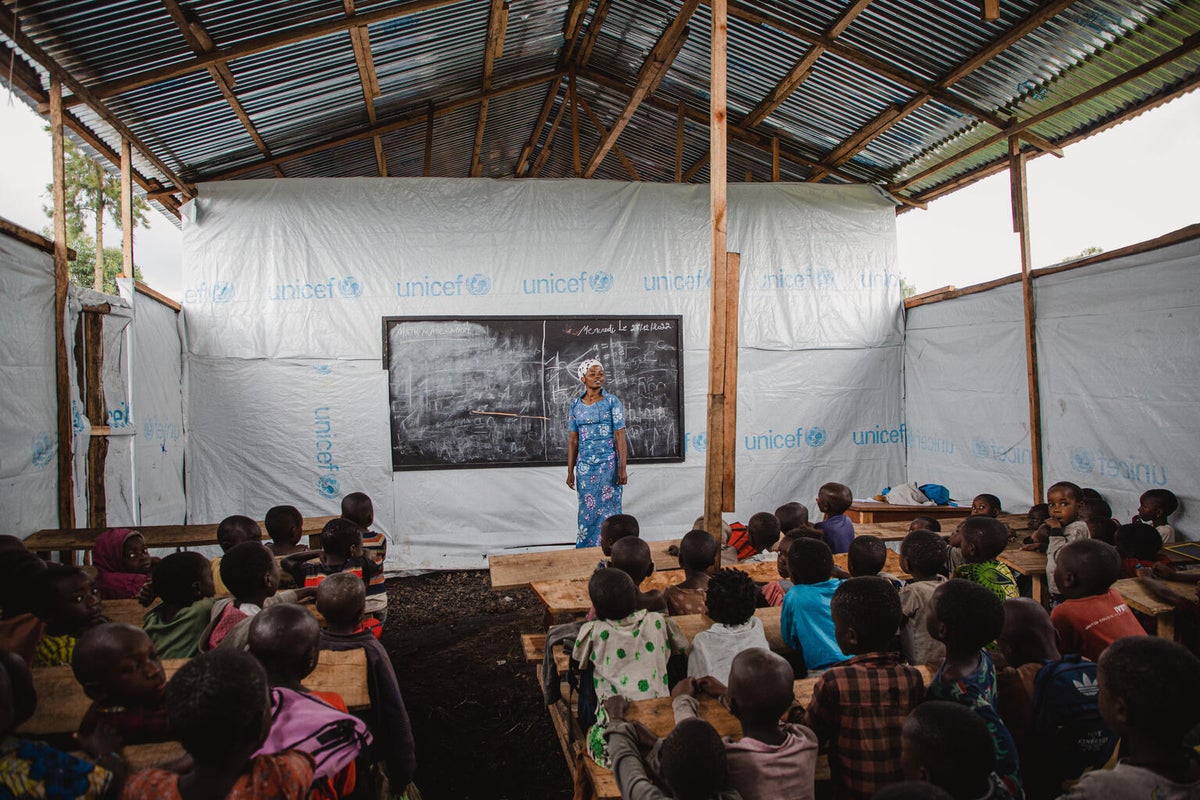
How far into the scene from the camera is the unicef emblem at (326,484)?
20.6 ft

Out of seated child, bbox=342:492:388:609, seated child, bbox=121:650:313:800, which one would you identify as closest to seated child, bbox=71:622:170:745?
seated child, bbox=121:650:313:800

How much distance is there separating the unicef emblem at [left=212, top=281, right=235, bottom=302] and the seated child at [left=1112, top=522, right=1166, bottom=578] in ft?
21.7

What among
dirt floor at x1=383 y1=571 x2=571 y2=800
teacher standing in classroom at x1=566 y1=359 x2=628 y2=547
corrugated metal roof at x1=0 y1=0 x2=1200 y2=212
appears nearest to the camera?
dirt floor at x1=383 y1=571 x2=571 y2=800

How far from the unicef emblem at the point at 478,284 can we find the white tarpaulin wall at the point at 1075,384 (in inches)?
163

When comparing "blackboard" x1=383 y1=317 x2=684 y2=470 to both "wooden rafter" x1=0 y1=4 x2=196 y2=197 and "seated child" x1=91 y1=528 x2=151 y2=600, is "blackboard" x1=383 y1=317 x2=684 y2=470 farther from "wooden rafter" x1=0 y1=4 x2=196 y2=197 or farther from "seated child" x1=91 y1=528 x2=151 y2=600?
"seated child" x1=91 y1=528 x2=151 y2=600

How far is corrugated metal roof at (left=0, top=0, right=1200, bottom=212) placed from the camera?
4277 millimetres

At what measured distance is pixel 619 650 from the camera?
2.17m

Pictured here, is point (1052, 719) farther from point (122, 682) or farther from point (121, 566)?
point (121, 566)

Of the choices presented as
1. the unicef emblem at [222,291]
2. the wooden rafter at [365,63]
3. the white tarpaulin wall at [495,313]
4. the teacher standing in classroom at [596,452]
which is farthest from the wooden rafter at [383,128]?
the teacher standing in classroom at [596,452]

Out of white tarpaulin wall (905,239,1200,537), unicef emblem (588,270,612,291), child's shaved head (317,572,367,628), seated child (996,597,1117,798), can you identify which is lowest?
seated child (996,597,1117,798)

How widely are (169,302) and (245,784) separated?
222 inches

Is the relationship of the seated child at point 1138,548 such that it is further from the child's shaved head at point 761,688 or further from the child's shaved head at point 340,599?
the child's shaved head at point 340,599

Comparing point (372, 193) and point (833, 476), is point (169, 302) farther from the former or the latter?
point (833, 476)

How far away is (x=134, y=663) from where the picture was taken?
168 cm
